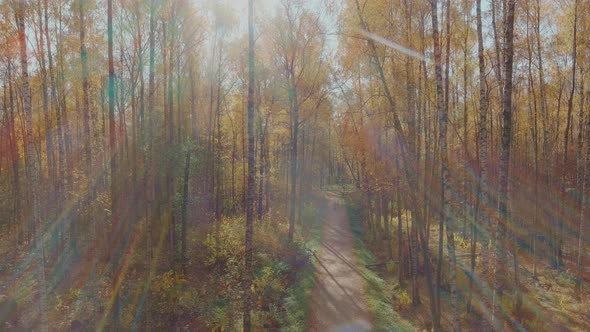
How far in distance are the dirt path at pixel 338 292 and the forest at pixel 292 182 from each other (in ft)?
0.31

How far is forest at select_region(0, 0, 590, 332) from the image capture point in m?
10.3

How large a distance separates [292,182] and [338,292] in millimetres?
5769

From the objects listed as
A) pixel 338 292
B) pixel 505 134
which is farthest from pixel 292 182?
pixel 505 134

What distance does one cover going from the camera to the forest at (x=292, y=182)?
33.8 ft

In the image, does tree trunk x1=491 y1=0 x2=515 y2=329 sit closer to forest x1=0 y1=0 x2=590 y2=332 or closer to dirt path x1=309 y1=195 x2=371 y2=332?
forest x1=0 y1=0 x2=590 y2=332

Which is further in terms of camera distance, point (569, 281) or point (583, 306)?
point (569, 281)

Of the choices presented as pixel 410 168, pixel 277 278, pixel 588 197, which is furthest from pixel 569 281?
pixel 277 278

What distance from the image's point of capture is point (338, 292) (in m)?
13.9

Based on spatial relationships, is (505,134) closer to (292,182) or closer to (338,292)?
(338,292)

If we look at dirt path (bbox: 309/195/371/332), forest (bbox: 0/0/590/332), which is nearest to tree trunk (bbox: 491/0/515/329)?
forest (bbox: 0/0/590/332)

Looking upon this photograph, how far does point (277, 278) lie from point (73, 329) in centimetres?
708

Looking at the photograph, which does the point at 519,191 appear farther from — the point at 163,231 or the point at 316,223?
the point at 163,231

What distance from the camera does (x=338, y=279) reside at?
15.3 m

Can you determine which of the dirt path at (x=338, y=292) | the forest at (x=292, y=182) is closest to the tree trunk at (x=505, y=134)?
the forest at (x=292, y=182)
